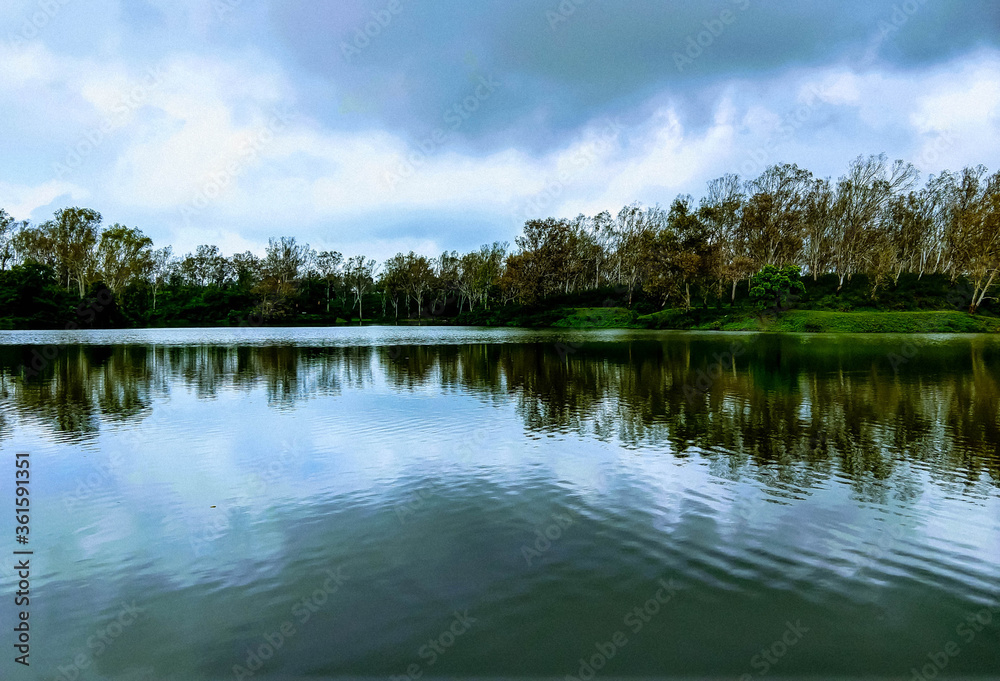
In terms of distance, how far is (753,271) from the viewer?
78.0 m

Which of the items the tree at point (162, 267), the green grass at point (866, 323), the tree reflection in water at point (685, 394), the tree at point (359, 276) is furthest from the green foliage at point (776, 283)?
the tree at point (162, 267)

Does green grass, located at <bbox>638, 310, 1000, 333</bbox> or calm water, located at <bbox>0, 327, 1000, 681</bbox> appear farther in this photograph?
green grass, located at <bbox>638, 310, 1000, 333</bbox>

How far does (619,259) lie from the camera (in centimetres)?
11006

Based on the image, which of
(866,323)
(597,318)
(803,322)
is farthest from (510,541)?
(597,318)

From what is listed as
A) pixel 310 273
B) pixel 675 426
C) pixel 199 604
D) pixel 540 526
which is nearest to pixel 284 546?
pixel 199 604

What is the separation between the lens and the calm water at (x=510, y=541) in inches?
191

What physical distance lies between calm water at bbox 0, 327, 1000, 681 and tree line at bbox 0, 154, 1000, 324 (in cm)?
6537

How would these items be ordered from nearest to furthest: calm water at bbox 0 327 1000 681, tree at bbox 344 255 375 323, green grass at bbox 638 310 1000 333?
1. calm water at bbox 0 327 1000 681
2. green grass at bbox 638 310 1000 333
3. tree at bbox 344 255 375 323

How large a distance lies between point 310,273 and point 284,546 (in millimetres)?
133513

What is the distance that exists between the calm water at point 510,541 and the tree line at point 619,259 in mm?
65370

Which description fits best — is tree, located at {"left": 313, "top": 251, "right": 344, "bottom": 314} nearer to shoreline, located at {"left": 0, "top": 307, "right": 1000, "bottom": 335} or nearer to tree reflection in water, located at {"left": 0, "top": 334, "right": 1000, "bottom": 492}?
shoreline, located at {"left": 0, "top": 307, "right": 1000, "bottom": 335}

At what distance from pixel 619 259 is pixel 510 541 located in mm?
107398

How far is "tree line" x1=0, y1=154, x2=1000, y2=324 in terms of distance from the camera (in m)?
75.9

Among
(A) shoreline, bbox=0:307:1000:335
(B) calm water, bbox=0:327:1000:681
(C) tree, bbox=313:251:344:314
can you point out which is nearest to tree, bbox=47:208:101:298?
(A) shoreline, bbox=0:307:1000:335
